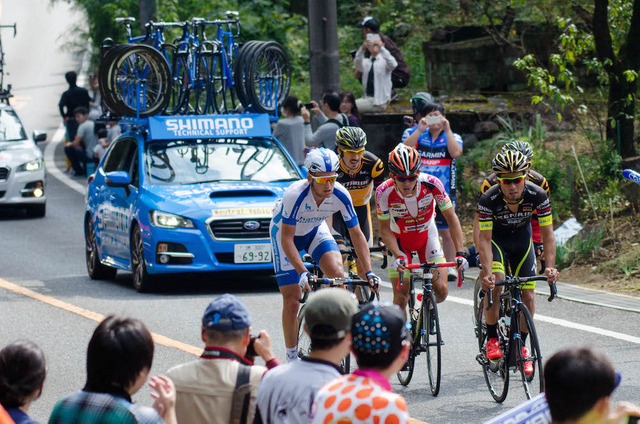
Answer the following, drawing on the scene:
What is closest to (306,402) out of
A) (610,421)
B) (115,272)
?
(610,421)

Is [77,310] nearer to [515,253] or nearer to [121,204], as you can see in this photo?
[121,204]

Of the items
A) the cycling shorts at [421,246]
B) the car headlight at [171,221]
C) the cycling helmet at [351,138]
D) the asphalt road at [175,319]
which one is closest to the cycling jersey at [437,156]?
the asphalt road at [175,319]

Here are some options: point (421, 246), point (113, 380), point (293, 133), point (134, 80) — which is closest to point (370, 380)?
point (113, 380)

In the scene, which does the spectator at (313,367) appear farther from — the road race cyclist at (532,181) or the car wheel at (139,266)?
the car wheel at (139,266)

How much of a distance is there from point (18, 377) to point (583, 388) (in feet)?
6.91

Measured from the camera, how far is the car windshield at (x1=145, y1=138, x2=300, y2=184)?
13.8 metres

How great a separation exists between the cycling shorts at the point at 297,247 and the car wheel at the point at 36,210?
11629 millimetres

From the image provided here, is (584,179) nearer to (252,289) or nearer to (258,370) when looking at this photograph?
(252,289)

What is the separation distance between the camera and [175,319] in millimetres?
11695

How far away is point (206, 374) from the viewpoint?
483cm


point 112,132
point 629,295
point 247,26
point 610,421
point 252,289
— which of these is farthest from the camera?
point 247,26

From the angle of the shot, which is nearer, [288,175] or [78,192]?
[288,175]

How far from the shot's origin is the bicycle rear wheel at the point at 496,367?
8.50m

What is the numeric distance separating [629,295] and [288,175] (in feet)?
13.5
